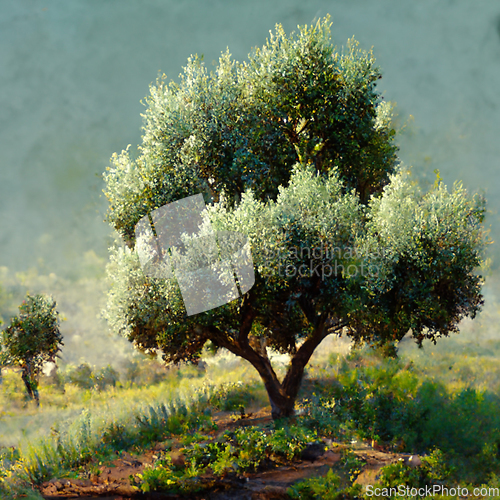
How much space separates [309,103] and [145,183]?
6.06 m

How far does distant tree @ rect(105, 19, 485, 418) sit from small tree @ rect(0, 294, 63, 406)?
762 centimetres

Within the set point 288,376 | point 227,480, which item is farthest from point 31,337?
point 227,480

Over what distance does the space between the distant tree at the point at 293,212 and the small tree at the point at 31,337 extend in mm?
7625

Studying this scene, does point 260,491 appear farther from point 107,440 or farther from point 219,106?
point 219,106

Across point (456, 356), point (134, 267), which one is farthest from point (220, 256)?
point (456, 356)

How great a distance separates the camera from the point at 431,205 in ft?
43.7

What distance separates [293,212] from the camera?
12.6 meters

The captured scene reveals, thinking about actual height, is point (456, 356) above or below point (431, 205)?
below

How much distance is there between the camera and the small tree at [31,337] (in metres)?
20.5

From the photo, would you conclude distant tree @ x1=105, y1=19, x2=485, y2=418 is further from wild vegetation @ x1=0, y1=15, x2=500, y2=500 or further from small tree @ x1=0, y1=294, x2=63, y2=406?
small tree @ x1=0, y1=294, x2=63, y2=406

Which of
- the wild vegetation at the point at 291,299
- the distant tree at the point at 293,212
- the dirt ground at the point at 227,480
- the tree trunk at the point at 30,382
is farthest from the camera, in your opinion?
the tree trunk at the point at 30,382

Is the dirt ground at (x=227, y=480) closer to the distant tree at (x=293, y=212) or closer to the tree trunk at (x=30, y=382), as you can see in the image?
the distant tree at (x=293, y=212)

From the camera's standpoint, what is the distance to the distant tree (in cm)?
1272

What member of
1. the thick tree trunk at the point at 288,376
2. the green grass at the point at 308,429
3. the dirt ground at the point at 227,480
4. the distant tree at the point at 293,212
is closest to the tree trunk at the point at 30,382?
the green grass at the point at 308,429
